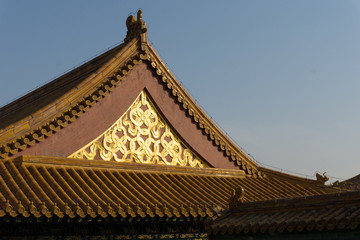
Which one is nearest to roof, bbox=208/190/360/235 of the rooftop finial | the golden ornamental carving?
the rooftop finial

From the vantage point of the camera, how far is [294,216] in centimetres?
826

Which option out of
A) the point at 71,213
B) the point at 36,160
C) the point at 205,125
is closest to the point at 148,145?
the point at 205,125

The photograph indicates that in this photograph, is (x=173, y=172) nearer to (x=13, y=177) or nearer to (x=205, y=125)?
(x=205, y=125)

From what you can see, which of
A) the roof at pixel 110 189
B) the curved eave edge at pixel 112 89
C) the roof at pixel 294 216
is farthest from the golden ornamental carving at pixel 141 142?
the roof at pixel 294 216

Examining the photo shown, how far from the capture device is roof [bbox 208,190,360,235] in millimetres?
7469

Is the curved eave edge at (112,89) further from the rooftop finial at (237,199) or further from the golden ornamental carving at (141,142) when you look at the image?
the rooftop finial at (237,199)

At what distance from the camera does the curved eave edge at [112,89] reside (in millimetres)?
11469

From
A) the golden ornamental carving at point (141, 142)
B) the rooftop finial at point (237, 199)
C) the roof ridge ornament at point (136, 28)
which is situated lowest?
the rooftop finial at point (237, 199)

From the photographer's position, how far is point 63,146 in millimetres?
12109

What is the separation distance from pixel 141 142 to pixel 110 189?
2113mm

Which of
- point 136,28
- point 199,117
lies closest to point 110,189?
point 199,117

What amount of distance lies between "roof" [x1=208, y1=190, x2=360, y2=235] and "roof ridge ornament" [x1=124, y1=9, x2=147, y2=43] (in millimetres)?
6330

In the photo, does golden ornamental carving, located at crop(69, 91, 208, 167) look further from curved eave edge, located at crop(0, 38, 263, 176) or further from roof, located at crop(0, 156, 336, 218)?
curved eave edge, located at crop(0, 38, 263, 176)

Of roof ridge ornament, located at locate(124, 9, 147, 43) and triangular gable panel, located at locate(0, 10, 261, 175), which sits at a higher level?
roof ridge ornament, located at locate(124, 9, 147, 43)
